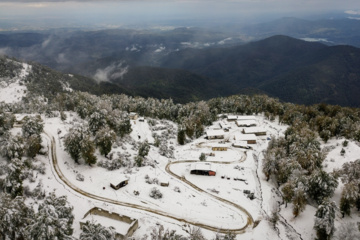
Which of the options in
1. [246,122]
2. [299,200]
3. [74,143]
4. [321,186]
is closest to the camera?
[299,200]

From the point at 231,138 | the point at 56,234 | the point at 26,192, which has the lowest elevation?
the point at 231,138

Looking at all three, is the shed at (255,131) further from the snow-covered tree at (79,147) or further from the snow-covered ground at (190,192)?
the snow-covered tree at (79,147)

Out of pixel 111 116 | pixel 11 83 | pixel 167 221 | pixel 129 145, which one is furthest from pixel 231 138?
pixel 11 83

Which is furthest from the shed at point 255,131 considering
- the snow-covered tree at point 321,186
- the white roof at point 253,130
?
the snow-covered tree at point 321,186

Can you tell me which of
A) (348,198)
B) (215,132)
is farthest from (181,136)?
(348,198)

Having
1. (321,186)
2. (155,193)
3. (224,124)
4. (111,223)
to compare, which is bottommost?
(224,124)

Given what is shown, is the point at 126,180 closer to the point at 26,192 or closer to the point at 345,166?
the point at 26,192

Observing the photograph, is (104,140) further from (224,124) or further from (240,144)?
(224,124)
